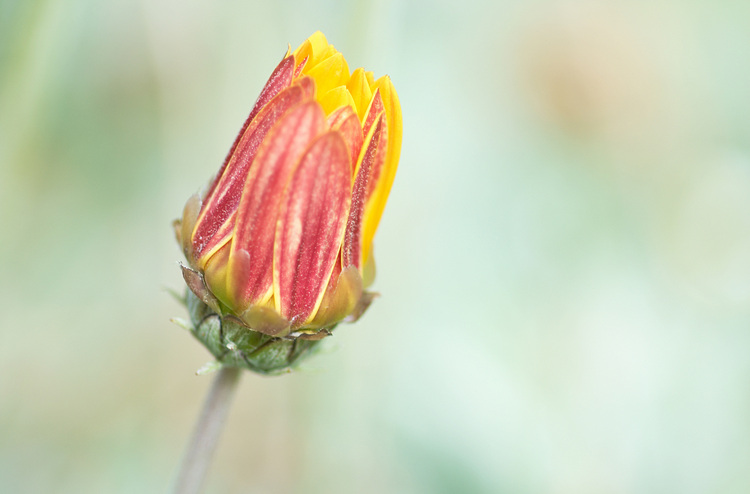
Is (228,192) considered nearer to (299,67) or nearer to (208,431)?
(299,67)

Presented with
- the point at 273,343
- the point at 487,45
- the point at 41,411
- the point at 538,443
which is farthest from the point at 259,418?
the point at 487,45

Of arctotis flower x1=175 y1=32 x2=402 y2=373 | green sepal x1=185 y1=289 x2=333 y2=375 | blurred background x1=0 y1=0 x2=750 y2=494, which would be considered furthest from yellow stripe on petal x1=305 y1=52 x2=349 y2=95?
blurred background x1=0 y1=0 x2=750 y2=494

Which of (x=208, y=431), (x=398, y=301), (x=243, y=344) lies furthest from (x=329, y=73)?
(x=398, y=301)

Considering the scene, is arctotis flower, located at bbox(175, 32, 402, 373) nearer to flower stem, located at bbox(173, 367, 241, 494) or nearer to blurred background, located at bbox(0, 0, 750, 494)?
flower stem, located at bbox(173, 367, 241, 494)

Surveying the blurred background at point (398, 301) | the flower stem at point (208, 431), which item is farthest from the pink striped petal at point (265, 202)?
the blurred background at point (398, 301)

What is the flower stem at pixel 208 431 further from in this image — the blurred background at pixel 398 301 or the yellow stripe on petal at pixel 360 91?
the blurred background at pixel 398 301
